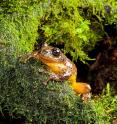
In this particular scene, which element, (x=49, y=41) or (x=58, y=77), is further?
(x=49, y=41)

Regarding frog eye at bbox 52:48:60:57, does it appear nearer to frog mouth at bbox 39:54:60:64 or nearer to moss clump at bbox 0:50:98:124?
frog mouth at bbox 39:54:60:64

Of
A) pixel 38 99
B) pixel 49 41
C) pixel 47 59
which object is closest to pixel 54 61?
pixel 47 59

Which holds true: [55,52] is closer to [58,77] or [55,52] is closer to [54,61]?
[54,61]

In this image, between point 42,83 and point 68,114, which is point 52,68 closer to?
point 42,83

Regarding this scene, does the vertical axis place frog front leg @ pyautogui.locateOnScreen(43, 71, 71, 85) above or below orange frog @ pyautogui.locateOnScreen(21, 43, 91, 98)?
below

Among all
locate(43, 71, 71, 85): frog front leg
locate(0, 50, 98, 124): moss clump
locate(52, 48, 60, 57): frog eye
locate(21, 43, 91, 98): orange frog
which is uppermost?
locate(52, 48, 60, 57): frog eye

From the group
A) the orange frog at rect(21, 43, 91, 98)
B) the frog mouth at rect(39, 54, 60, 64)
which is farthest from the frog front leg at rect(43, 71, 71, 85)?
the frog mouth at rect(39, 54, 60, 64)

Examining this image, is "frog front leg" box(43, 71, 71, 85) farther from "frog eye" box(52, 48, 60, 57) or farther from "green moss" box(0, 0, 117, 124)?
"frog eye" box(52, 48, 60, 57)

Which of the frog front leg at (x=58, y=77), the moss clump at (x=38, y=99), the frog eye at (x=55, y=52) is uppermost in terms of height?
the frog eye at (x=55, y=52)

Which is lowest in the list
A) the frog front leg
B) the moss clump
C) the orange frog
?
the moss clump

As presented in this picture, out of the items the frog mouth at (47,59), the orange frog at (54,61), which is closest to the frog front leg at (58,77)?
the orange frog at (54,61)

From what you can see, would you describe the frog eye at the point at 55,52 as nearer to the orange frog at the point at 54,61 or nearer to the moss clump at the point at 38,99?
the orange frog at the point at 54,61
